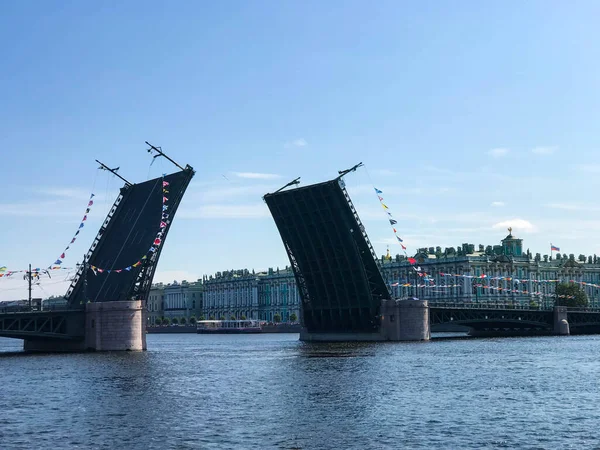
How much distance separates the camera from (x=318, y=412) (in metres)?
30.0

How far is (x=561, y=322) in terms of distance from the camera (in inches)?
3789

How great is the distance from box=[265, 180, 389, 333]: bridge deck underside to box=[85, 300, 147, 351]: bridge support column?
42.8 ft

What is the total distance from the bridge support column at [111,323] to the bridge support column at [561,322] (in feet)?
165

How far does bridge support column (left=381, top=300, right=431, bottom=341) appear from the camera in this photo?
7312 cm

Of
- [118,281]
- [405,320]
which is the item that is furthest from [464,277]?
[118,281]

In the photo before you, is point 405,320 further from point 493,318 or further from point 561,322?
point 561,322

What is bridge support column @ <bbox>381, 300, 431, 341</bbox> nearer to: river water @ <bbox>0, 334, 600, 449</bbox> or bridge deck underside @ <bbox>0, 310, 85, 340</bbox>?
river water @ <bbox>0, 334, 600, 449</bbox>

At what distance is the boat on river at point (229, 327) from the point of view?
14212cm

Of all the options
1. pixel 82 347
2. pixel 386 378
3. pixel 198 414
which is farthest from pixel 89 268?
pixel 198 414

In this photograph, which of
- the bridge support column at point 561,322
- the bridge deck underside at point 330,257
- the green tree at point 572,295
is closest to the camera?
the bridge deck underside at point 330,257

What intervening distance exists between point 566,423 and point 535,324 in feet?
220

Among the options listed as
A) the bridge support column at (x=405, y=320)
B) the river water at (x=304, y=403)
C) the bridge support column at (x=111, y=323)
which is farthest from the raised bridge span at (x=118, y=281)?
the bridge support column at (x=405, y=320)

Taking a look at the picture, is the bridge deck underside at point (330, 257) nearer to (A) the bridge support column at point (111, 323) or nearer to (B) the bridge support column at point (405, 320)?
(B) the bridge support column at point (405, 320)

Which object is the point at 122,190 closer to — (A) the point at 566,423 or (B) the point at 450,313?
(B) the point at 450,313
